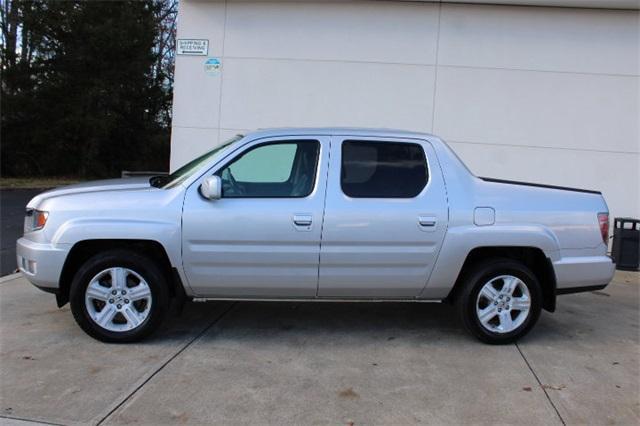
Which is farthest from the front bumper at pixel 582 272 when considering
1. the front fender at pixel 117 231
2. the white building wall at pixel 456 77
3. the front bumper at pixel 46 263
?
the white building wall at pixel 456 77

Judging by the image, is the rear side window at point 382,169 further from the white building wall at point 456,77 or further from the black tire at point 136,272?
the white building wall at point 456,77

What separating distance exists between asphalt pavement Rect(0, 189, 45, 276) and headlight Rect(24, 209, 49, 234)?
8.99 feet

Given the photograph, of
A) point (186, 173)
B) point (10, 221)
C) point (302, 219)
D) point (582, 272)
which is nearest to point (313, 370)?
point (302, 219)

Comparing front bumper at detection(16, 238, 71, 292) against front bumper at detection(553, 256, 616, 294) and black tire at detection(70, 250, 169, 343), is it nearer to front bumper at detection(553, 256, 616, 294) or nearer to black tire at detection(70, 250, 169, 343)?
black tire at detection(70, 250, 169, 343)

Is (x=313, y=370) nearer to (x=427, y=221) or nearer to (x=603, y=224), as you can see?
(x=427, y=221)

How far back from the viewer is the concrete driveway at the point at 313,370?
3709 millimetres

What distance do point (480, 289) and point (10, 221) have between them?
973cm

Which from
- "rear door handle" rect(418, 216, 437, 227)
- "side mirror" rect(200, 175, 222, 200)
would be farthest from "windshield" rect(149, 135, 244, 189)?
"rear door handle" rect(418, 216, 437, 227)

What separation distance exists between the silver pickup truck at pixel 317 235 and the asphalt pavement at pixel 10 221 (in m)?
3.30

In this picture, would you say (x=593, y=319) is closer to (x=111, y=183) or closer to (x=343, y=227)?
(x=343, y=227)

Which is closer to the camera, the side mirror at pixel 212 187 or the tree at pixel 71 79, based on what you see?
the side mirror at pixel 212 187

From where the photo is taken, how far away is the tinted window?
485 cm

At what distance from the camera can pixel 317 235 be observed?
15.4 ft

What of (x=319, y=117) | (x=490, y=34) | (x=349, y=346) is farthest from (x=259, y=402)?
(x=490, y=34)
